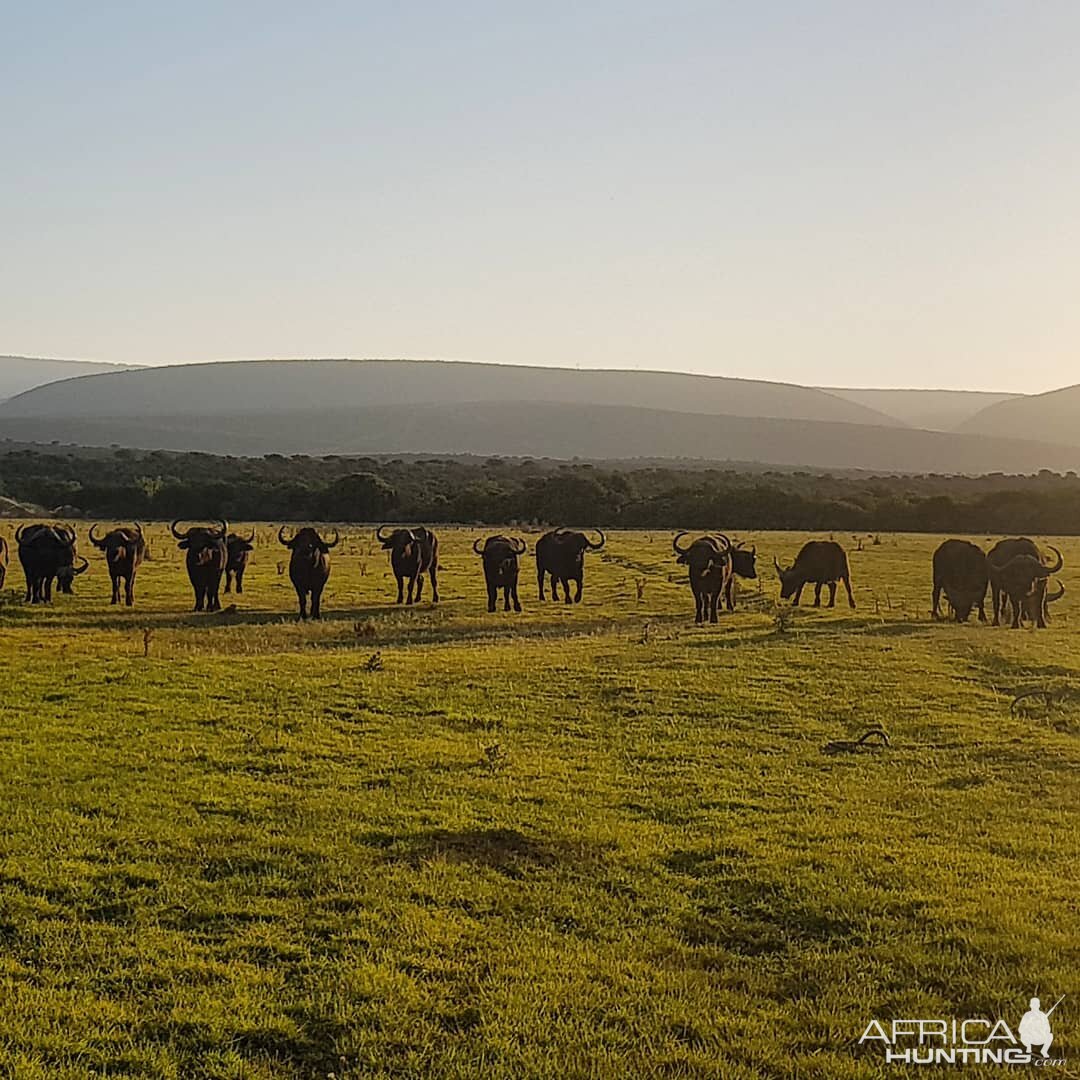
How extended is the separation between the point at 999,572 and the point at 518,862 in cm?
1993

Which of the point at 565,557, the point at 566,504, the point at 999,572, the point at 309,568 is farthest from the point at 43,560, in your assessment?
the point at 566,504

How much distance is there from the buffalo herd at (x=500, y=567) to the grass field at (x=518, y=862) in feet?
22.4

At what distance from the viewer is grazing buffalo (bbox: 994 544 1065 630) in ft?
83.6

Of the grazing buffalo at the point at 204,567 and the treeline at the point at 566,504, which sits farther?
the treeline at the point at 566,504

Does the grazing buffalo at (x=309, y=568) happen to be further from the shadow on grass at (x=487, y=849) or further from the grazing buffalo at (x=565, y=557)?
the shadow on grass at (x=487, y=849)

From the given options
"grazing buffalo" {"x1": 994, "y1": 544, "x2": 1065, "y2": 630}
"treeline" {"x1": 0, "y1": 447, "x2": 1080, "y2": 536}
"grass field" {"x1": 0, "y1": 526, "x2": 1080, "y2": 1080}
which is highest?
"treeline" {"x1": 0, "y1": 447, "x2": 1080, "y2": 536}

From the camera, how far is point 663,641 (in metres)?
21.6

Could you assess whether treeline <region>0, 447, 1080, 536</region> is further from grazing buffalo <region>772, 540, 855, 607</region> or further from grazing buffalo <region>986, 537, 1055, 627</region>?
grazing buffalo <region>986, 537, 1055, 627</region>

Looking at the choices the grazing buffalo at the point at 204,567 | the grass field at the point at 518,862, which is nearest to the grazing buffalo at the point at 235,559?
the grazing buffalo at the point at 204,567

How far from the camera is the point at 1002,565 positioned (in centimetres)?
2645

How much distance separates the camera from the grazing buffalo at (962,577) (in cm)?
2645

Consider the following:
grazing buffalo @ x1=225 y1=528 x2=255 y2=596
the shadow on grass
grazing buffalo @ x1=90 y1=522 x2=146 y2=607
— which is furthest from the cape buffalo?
grazing buffalo @ x1=90 y1=522 x2=146 y2=607

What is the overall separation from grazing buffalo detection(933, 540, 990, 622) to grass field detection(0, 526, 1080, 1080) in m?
7.60

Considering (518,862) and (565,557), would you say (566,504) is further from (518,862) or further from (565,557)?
(518,862)
